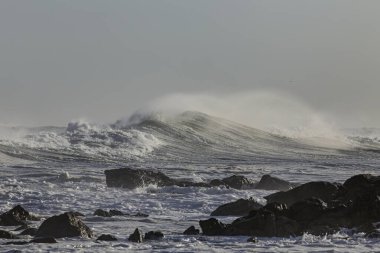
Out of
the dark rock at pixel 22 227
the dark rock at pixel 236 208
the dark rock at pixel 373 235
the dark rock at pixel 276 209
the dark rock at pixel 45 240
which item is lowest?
the dark rock at pixel 45 240

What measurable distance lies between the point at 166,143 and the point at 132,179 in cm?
1987

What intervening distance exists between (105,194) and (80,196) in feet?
3.25

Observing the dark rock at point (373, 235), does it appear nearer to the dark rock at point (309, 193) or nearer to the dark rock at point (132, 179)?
the dark rock at point (309, 193)

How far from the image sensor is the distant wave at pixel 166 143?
34.1 meters

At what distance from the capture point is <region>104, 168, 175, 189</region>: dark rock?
20.9 m

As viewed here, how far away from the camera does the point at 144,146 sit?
38406 mm

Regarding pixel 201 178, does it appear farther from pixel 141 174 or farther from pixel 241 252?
pixel 241 252

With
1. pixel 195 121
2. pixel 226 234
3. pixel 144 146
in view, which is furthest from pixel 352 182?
pixel 195 121

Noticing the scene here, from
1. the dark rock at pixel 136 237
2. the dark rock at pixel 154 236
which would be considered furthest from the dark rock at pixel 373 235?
the dark rock at pixel 136 237

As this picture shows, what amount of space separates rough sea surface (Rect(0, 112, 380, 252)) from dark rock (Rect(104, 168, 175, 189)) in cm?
48

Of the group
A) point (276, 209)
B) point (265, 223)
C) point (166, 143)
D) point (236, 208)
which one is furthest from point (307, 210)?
point (166, 143)

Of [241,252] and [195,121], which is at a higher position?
[195,121]

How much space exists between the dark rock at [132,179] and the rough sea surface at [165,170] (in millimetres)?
481

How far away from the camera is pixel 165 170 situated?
27.7 m
